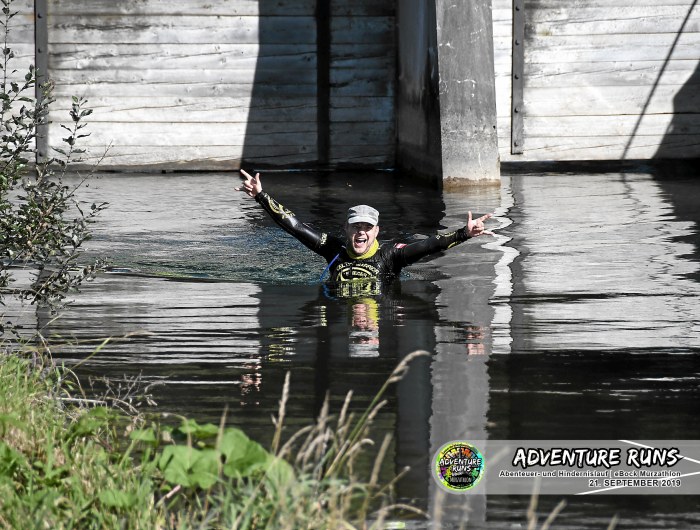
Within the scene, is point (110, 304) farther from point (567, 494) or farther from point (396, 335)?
point (567, 494)

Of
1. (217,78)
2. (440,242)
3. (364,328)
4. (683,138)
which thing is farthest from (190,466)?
(683,138)

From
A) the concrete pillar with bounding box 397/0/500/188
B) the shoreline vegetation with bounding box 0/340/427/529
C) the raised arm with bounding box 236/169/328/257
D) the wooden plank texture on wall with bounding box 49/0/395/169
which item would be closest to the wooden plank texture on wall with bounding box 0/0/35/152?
the wooden plank texture on wall with bounding box 49/0/395/169

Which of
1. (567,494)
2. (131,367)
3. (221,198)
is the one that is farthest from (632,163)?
(567,494)

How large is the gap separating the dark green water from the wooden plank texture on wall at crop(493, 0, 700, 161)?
3.34 m

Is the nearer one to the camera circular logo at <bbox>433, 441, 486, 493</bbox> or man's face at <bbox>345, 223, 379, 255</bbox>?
circular logo at <bbox>433, 441, 486, 493</bbox>

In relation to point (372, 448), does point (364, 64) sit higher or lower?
higher

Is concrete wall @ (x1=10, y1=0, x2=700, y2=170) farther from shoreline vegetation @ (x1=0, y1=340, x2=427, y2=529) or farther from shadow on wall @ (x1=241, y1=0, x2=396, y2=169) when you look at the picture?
shoreline vegetation @ (x1=0, y1=340, x2=427, y2=529)

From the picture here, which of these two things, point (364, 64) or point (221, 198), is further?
point (364, 64)

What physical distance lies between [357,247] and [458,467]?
192 inches

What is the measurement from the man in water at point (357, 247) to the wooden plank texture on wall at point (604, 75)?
7.82 m

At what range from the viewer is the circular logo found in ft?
16.0

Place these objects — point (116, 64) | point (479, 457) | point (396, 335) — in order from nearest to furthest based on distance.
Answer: point (479, 457) < point (396, 335) < point (116, 64)

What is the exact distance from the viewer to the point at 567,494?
479 cm

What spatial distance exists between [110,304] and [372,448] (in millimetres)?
3969
